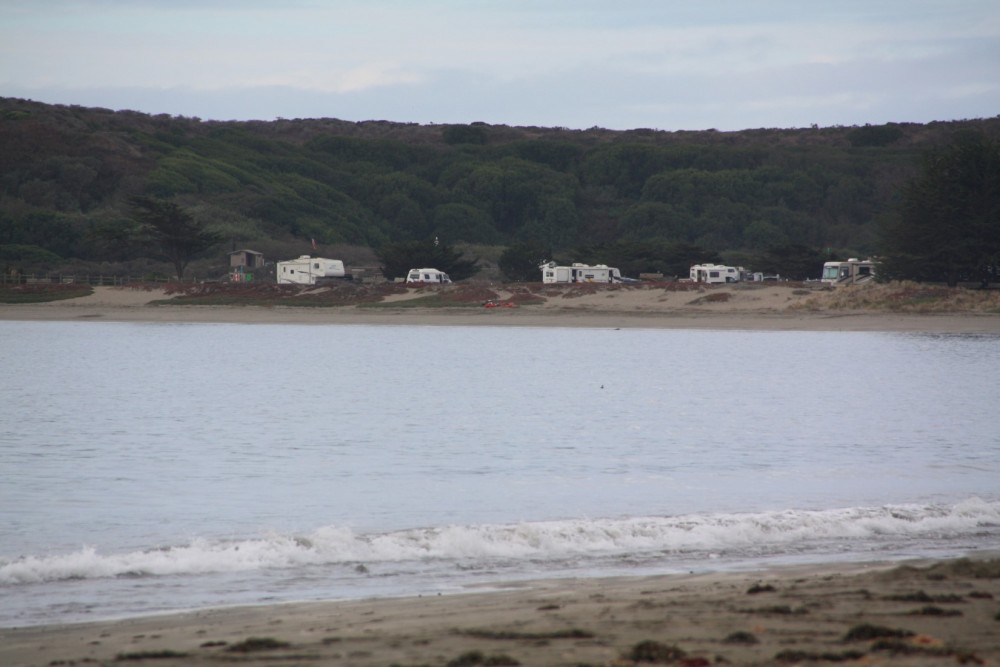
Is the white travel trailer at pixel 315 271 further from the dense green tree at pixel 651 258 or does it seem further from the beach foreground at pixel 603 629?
the beach foreground at pixel 603 629

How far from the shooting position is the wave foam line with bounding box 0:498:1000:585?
11.5 metres

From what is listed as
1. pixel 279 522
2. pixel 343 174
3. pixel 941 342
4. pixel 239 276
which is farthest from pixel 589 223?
pixel 279 522

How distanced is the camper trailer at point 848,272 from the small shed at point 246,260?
42.6 m

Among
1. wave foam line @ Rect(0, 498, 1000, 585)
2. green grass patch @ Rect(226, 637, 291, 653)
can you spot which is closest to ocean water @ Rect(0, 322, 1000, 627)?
wave foam line @ Rect(0, 498, 1000, 585)

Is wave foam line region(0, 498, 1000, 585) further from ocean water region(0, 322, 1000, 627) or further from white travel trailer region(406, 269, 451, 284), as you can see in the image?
white travel trailer region(406, 269, 451, 284)

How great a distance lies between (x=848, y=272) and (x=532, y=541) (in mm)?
65953

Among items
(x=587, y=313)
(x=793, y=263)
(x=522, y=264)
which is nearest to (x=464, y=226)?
(x=522, y=264)

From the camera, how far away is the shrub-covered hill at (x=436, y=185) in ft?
390

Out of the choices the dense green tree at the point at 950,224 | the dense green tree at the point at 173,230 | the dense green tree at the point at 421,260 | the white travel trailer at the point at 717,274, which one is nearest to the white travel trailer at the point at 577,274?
the white travel trailer at the point at 717,274

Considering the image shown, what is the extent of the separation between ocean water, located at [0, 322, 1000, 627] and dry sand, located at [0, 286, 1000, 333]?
14.6 metres

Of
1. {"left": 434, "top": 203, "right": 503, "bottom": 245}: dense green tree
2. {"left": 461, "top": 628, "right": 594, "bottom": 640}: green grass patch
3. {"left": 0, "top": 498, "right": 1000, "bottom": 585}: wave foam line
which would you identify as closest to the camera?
{"left": 461, "top": 628, "right": 594, "bottom": 640}: green grass patch

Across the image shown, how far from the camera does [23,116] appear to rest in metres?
138

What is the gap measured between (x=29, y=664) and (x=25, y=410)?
22.1 meters

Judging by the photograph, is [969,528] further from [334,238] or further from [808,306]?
[334,238]
